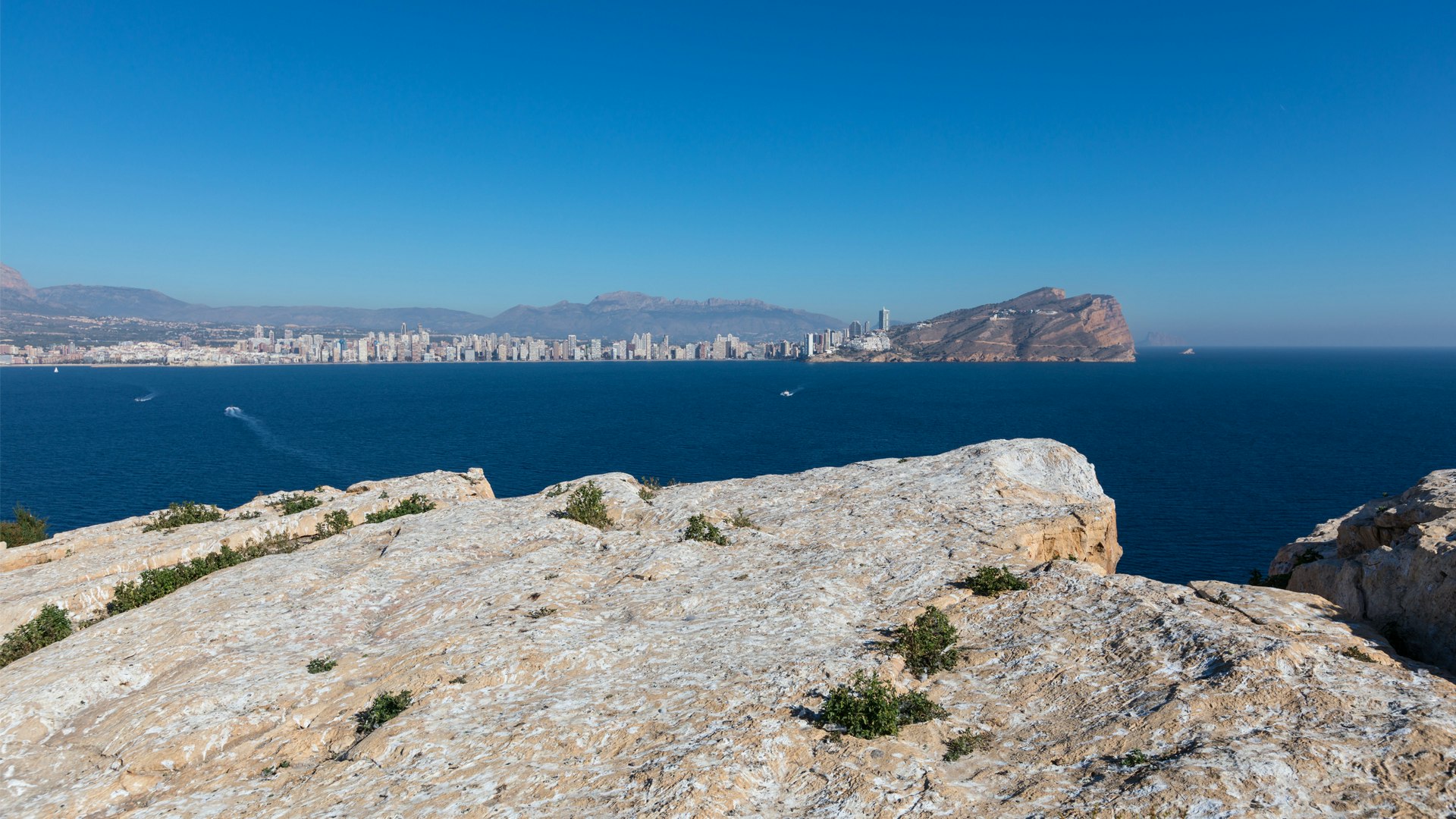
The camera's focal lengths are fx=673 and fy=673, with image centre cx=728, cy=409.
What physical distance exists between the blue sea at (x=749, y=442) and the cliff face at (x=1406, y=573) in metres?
29.6

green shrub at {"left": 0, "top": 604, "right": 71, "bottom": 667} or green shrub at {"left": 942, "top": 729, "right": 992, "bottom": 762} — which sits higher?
green shrub at {"left": 942, "top": 729, "right": 992, "bottom": 762}

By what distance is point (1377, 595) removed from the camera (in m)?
14.3

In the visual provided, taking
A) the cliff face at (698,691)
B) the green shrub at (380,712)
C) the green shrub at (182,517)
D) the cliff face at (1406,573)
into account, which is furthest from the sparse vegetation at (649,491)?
the cliff face at (1406,573)

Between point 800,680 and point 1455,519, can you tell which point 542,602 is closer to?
point 800,680

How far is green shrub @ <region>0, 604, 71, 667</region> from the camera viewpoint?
51.8ft

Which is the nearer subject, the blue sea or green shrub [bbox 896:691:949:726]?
green shrub [bbox 896:691:949:726]

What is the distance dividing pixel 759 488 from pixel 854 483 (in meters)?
3.84

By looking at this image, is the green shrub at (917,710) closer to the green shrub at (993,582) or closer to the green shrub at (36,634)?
the green shrub at (993,582)

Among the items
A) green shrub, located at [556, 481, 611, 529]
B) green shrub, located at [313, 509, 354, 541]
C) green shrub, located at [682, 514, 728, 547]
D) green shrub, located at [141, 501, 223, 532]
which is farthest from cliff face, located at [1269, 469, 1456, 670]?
green shrub, located at [141, 501, 223, 532]

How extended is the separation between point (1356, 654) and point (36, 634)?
2736 centimetres

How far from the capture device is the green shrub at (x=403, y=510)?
25.4 metres

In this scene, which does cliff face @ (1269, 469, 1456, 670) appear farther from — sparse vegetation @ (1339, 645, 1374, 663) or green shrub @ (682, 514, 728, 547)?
green shrub @ (682, 514, 728, 547)

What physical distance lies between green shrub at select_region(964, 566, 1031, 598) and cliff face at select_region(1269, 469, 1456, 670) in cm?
662

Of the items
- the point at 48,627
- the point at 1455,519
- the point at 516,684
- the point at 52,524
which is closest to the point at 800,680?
the point at 516,684
